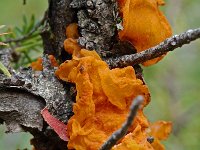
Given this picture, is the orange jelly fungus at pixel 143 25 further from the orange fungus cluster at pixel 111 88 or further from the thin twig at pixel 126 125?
the thin twig at pixel 126 125

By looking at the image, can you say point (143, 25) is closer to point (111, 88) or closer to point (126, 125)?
point (111, 88)

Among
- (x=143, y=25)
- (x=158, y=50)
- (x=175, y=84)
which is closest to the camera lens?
(x=158, y=50)

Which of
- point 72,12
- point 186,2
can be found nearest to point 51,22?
point 72,12

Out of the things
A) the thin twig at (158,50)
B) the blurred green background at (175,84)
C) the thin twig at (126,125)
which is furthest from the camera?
the blurred green background at (175,84)

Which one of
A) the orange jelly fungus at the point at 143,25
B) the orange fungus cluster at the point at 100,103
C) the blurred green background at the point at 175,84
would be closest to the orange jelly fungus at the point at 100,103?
the orange fungus cluster at the point at 100,103

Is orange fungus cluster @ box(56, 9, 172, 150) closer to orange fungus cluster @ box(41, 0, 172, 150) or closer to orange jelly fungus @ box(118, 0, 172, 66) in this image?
orange fungus cluster @ box(41, 0, 172, 150)

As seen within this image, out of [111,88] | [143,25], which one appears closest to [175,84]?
[143,25]

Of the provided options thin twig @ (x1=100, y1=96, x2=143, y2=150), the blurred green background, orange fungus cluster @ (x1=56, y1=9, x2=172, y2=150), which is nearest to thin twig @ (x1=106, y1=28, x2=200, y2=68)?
orange fungus cluster @ (x1=56, y1=9, x2=172, y2=150)
